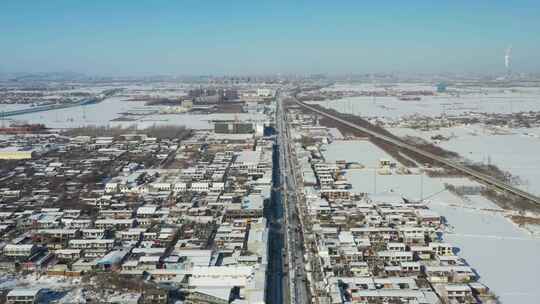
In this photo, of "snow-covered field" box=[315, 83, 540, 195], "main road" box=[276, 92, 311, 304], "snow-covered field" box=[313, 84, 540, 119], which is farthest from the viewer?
"snow-covered field" box=[313, 84, 540, 119]

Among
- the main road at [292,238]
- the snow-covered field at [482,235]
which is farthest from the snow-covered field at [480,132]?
the main road at [292,238]

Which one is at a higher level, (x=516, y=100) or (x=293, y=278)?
(x=516, y=100)

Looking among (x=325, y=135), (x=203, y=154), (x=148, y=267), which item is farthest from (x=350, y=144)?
(x=148, y=267)

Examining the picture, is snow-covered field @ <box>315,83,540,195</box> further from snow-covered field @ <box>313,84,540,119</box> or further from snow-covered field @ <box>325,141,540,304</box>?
snow-covered field @ <box>325,141,540,304</box>

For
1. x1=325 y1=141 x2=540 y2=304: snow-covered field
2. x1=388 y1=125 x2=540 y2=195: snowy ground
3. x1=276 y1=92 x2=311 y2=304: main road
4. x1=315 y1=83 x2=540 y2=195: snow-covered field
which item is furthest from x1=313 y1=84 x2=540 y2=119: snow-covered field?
x1=276 y1=92 x2=311 y2=304: main road

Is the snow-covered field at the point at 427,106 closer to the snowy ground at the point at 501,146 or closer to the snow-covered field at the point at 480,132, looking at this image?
the snow-covered field at the point at 480,132

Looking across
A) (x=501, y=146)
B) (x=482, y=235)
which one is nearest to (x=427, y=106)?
(x=501, y=146)

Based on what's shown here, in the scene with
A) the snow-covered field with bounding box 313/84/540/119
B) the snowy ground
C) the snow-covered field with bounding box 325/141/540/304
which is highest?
the snow-covered field with bounding box 313/84/540/119

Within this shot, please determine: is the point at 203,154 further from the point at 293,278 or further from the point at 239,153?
the point at 293,278

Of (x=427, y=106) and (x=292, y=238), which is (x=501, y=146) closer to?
(x=292, y=238)
